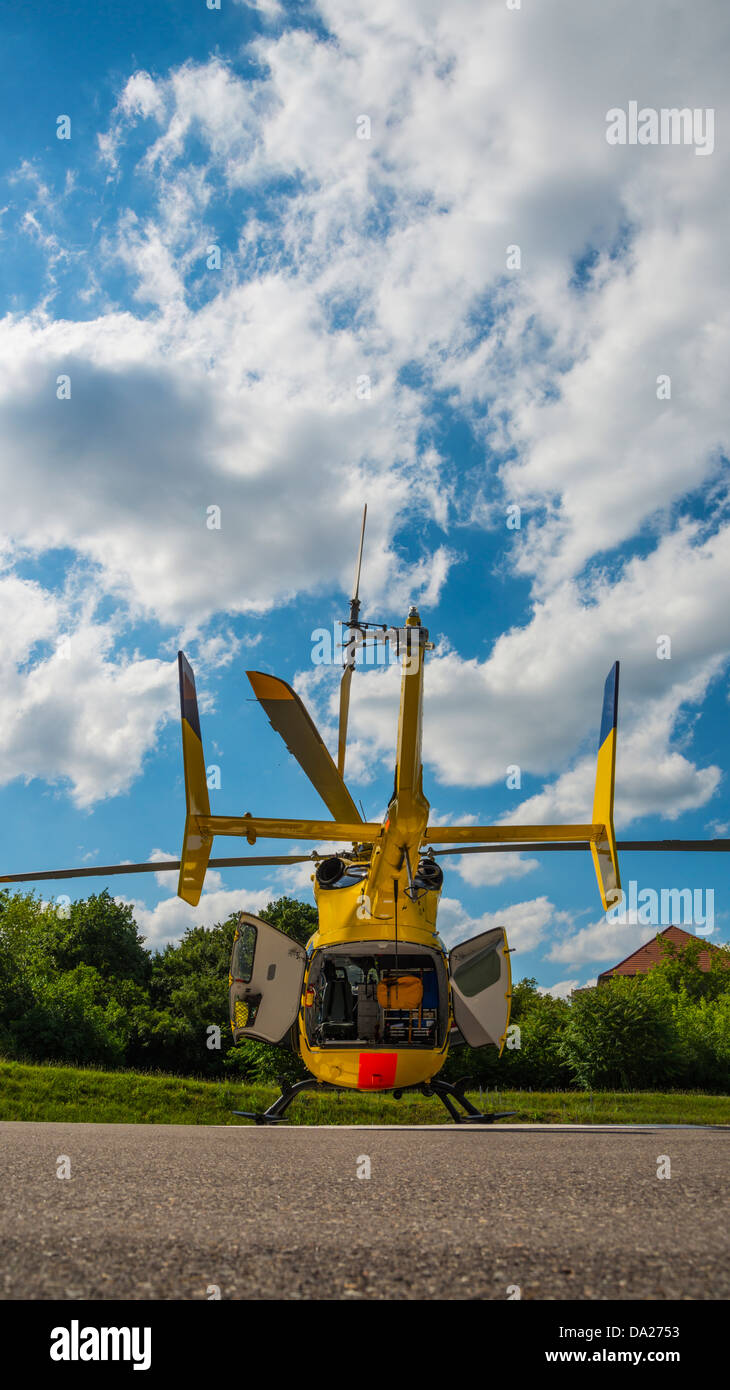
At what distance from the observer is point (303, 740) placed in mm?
11758

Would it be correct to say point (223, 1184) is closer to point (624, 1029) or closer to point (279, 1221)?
point (279, 1221)

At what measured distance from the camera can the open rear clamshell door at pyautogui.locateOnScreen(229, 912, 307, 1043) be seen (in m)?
12.3

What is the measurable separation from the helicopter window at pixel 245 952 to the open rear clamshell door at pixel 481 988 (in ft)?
10.1

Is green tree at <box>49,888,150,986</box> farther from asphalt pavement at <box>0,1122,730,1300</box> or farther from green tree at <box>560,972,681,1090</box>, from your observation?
asphalt pavement at <box>0,1122,730,1300</box>

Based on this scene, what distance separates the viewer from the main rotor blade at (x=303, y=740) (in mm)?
10828

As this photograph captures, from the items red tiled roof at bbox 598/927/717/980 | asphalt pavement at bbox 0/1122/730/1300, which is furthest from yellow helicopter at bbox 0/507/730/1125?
red tiled roof at bbox 598/927/717/980

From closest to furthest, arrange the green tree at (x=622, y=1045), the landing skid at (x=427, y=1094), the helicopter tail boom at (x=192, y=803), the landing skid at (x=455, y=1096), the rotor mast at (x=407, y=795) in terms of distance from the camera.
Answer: the rotor mast at (x=407, y=795) → the helicopter tail boom at (x=192, y=803) → the landing skid at (x=427, y=1094) → the landing skid at (x=455, y=1096) → the green tree at (x=622, y=1045)

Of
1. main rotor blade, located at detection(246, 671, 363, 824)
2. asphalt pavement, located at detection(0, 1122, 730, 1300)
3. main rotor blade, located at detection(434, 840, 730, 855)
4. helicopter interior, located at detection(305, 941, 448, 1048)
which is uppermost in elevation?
main rotor blade, located at detection(246, 671, 363, 824)

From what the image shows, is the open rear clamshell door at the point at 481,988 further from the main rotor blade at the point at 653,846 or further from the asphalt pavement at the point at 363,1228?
the asphalt pavement at the point at 363,1228

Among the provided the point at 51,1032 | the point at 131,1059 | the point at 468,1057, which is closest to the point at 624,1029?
the point at 468,1057

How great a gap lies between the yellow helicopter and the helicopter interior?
2cm

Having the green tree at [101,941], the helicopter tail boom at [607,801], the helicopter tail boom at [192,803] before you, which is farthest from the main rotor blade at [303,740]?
the green tree at [101,941]

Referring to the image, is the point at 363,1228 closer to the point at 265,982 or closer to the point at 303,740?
the point at 303,740
